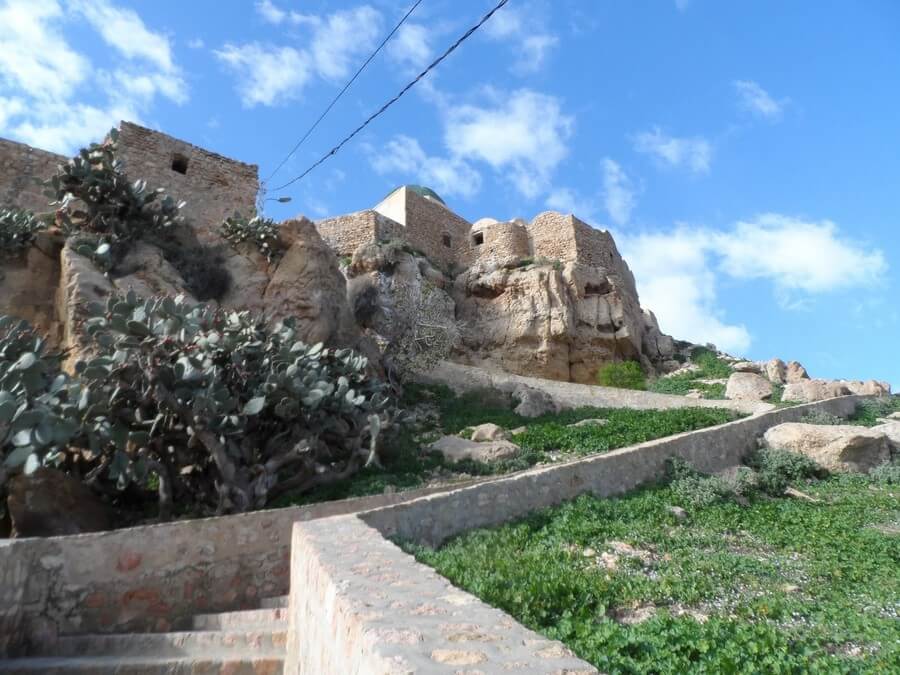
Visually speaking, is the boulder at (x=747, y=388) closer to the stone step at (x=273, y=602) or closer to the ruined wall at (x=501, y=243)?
the ruined wall at (x=501, y=243)

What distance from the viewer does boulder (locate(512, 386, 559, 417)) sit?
54.0 ft

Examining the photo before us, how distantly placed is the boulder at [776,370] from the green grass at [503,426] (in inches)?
484

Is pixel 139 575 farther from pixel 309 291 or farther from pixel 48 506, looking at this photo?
pixel 309 291

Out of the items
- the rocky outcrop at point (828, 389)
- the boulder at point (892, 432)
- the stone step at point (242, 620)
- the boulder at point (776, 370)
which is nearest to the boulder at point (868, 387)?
the rocky outcrop at point (828, 389)

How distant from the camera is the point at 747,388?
22.3 meters

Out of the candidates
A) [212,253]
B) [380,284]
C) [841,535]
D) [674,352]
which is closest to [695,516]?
[841,535]

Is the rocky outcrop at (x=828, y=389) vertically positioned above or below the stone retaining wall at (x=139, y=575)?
above

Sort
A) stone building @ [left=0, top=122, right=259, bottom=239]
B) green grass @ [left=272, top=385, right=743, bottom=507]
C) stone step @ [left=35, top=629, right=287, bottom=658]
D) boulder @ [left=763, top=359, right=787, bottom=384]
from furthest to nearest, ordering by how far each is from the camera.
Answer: boulder @ [left=763, top=359, right=787, bottom=384] < stone building @ [left=0, top=122, right=259, bottom=239] < green grass @ [left=272, top=385, right=743, bottom=507] < stone step @ [left=35, top=629, right=287, bottom=658]

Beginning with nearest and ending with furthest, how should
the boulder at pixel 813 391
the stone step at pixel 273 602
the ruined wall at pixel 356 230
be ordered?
the stone step at pixel 273 602 → the boulder at pixel 813 391 → the ruined wall at pixel 356 230

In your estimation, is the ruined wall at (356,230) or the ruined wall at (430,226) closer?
the ruined wall at (356,230)

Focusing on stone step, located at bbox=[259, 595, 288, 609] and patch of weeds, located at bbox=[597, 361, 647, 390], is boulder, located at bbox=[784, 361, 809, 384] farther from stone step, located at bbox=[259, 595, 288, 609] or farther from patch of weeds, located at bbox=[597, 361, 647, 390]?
stone step, located at bbox=[259, 595, 288, 609]

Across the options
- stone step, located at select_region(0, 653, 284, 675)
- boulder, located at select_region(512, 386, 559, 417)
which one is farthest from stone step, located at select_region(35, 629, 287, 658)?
boulder, located at select_region(512, 386, 559, 417)

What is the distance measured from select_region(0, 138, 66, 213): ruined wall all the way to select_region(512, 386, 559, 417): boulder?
40.0 feet

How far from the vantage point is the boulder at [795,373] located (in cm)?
2678
